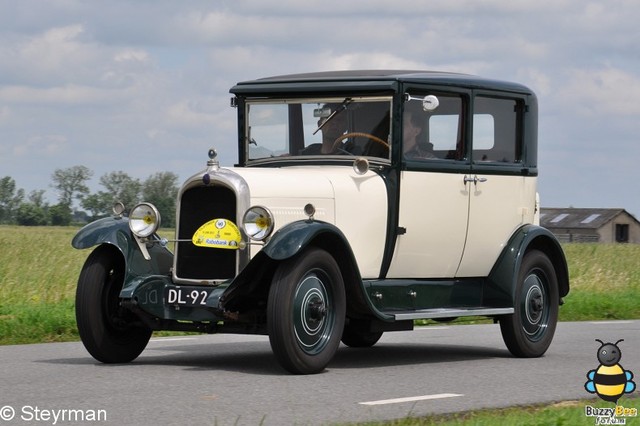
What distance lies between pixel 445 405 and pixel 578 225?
87.7 metres

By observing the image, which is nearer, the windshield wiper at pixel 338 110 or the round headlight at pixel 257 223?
the round headlight at pixel 257 223

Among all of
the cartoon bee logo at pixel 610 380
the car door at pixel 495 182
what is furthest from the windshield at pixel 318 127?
the cartoon bee logo at pixel 610 380

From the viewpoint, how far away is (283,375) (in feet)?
31.1

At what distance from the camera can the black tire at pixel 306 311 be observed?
30.3ft

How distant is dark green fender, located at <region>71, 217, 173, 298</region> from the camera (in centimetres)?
1002

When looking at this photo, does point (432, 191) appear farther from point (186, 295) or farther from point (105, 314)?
point (105, 314)

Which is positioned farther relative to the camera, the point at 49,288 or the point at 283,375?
the point at 49,288

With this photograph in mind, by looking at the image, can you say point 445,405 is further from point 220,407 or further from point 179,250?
point 179,250

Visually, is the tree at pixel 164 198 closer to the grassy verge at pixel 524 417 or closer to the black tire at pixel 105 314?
the black tire at pixel 105 314

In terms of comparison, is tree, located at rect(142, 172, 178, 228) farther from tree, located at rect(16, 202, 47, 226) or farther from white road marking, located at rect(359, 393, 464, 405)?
tree, located at rect(16, 202, 47, 226)

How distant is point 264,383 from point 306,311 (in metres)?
0.78

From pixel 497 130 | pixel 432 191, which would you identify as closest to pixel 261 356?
pixel 432 191

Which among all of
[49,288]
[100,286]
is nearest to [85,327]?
[100,286]

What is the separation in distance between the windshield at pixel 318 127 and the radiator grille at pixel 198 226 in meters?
1.58
